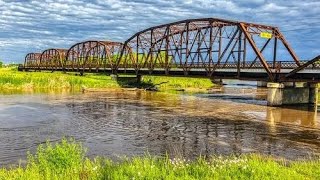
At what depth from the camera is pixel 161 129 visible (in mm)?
32031

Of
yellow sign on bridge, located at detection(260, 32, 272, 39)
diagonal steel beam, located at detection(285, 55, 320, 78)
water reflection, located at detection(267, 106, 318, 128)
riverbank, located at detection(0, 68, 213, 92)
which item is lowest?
water reflection, located at detection(267, 106, 318, 128)

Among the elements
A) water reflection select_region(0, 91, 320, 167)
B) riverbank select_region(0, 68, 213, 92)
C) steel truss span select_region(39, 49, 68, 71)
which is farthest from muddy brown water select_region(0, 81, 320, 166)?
steel truss span select_region(39, 49, 68, 71)

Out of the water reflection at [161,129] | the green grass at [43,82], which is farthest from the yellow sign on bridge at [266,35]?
the green grass at [43,82]

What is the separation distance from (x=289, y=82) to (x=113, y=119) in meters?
26.5

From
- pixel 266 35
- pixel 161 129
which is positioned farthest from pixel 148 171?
pixel 266 35

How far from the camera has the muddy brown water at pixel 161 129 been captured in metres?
23.9

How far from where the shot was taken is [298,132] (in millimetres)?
31828

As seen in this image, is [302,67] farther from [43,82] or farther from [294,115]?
[43,82]

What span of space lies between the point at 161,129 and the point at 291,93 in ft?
91.9

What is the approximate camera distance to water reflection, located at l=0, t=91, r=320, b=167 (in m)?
24.1

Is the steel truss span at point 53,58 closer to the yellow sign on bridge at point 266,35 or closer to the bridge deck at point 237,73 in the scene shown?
the bridge deck at point 237,73

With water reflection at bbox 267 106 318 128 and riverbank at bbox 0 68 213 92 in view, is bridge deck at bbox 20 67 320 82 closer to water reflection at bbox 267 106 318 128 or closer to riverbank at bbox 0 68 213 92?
riverbank at bbox 0 68 213 92

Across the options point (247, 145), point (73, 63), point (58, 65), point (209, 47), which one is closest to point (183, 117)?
point (247, 145)

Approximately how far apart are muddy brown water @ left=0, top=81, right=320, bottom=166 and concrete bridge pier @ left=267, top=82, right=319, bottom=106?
2.92 m
